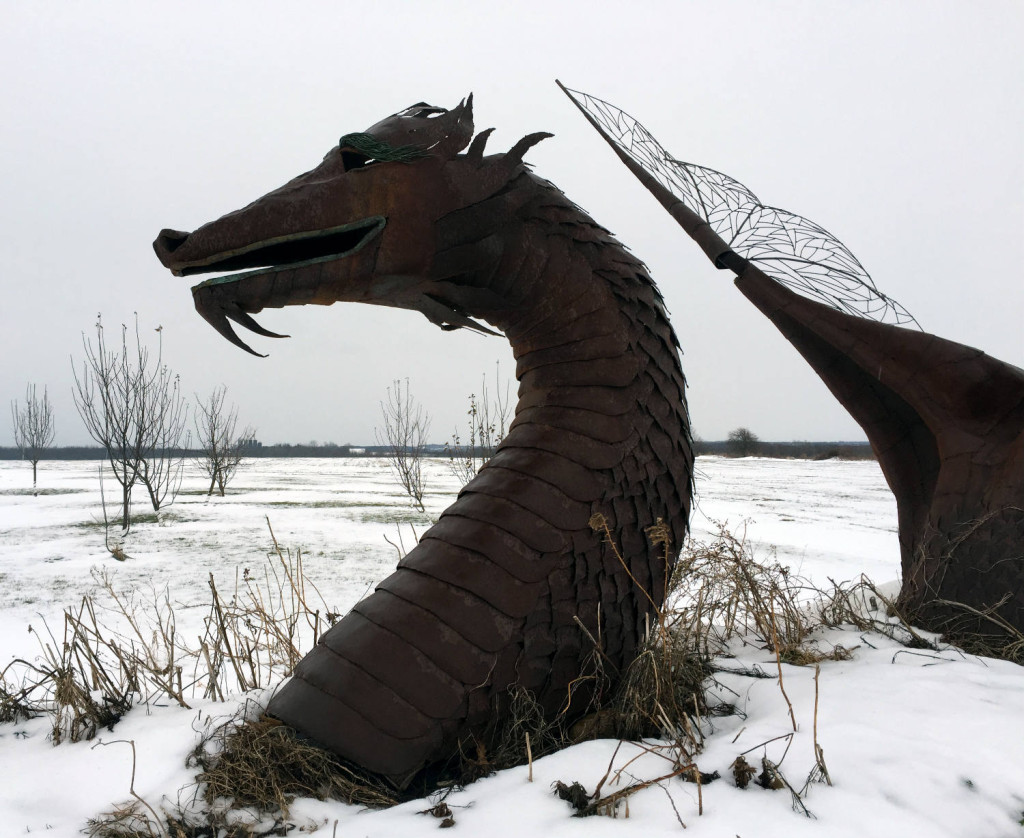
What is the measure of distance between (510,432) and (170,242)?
1.13m

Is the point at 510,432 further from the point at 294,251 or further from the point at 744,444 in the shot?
the point at 744,444

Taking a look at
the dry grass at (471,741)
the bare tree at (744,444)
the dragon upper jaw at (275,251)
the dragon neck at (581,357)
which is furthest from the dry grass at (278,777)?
the bare tree at (744,444)

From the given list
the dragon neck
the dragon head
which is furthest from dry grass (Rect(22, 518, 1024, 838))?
the dragon head


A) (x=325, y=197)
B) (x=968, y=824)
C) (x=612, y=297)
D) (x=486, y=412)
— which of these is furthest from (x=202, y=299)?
(x=486, y=412)

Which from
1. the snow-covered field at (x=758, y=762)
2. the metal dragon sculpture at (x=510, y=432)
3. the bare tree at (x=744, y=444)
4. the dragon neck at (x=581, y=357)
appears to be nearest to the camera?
the snow-covered field at (x=758, y=762)

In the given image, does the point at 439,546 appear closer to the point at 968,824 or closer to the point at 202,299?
the point at 202,299

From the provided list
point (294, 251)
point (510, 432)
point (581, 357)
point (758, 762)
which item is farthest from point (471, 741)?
point (294, 251)

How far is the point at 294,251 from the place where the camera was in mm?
1771

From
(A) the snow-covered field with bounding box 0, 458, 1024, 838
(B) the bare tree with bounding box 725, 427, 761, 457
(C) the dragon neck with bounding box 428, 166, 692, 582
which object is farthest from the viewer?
(B) the bare tree with bounding box 725, 427, 761, 457

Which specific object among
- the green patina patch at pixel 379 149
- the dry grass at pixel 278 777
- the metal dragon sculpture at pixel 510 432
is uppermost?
the green patina patch at pixel 379 149

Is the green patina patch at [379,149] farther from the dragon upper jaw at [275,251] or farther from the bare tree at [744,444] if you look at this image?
the bare tree at [744,444]

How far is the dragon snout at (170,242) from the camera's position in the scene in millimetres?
1693

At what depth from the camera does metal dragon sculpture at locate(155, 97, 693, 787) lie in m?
1.65

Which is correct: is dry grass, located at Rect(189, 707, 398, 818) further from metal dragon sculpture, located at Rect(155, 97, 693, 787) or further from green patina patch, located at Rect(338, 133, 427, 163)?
green patina patch, located at Rect(338, 133, 427, 163)
